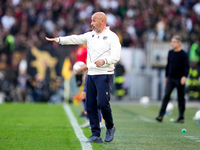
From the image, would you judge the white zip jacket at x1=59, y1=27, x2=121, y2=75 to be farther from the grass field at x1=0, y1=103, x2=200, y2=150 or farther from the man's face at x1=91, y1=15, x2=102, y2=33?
the grass field at x1=0, y1=103, x2=200, y2=150

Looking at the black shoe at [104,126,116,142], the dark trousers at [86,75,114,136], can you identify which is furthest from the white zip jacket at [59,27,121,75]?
the black shoe at [104,126,116,142]

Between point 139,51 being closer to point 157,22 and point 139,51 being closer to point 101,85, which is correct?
point 157,22

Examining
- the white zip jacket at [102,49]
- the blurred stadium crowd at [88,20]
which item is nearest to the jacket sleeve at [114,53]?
the white zip jacket at [102,49]

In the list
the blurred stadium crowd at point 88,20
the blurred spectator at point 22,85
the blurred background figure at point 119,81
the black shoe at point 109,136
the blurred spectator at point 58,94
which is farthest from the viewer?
the blurred stadium crowd at point 88,20

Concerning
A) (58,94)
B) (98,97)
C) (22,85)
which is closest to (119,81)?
(58,94)

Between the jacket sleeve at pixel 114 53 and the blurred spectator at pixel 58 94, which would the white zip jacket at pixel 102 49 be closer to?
the jacket sleeve at pixel 114 53

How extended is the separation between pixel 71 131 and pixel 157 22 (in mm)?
17432

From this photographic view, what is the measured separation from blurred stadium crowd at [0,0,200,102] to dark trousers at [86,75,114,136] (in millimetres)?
14645

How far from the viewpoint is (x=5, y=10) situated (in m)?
25.4

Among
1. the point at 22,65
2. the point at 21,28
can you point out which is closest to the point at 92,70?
the point at 22,65

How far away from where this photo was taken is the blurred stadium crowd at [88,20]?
24.0 meters

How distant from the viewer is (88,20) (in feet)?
84.0

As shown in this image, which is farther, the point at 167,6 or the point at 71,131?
the point at 167,6

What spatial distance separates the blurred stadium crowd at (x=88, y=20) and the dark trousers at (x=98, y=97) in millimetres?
14645
